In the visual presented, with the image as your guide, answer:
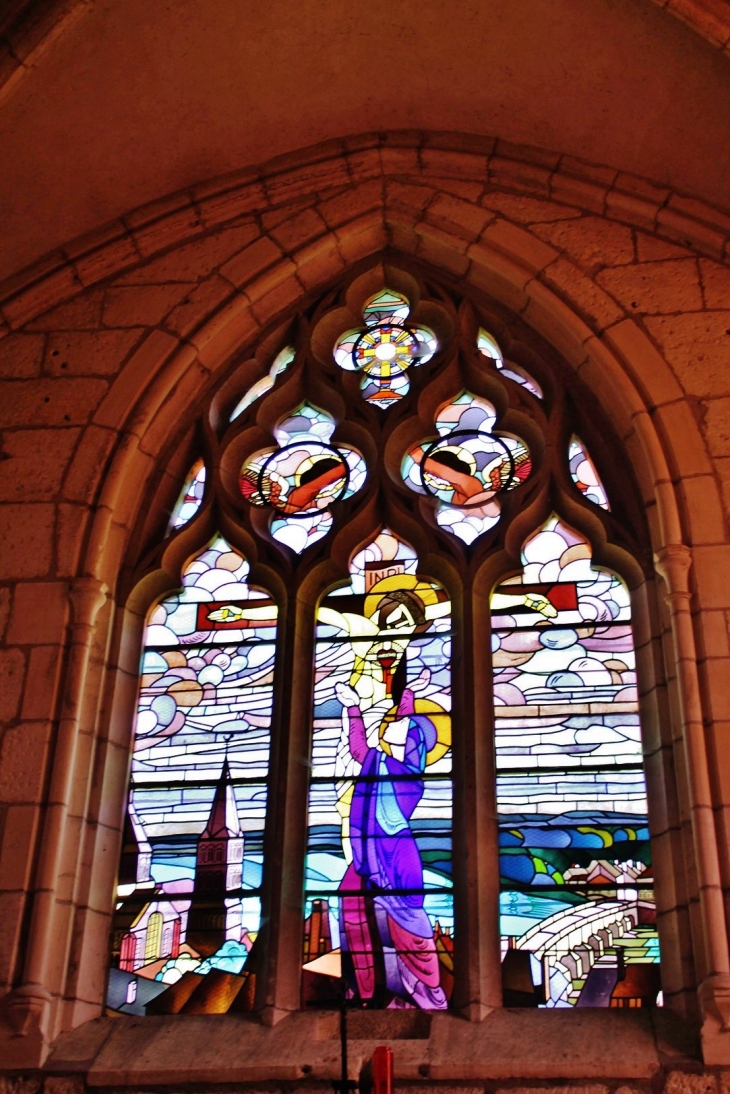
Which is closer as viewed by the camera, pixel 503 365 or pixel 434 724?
pixel 434 724

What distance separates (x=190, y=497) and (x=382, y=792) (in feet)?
4.96

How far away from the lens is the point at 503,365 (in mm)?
6281

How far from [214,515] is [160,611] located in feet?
1.45

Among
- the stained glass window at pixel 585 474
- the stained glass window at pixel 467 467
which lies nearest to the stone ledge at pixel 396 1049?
the stained glass window at pixel 467 467

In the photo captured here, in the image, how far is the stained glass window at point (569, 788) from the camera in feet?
16.1

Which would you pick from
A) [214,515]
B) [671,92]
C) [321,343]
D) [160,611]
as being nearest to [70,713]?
[160,611]

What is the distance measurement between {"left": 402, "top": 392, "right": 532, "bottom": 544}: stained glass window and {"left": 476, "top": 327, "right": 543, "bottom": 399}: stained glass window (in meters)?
0.16

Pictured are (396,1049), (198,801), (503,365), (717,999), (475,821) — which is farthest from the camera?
(503,365)

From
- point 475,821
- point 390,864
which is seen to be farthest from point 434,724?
point 390,864

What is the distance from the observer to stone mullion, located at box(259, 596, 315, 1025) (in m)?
4.92

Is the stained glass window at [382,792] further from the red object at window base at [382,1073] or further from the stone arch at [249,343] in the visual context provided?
the red object at window base at [382,1073]

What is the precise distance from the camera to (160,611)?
586 centimetres

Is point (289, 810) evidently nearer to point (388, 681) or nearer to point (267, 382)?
point (388, 681)

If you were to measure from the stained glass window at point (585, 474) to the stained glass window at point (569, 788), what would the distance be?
162mm
